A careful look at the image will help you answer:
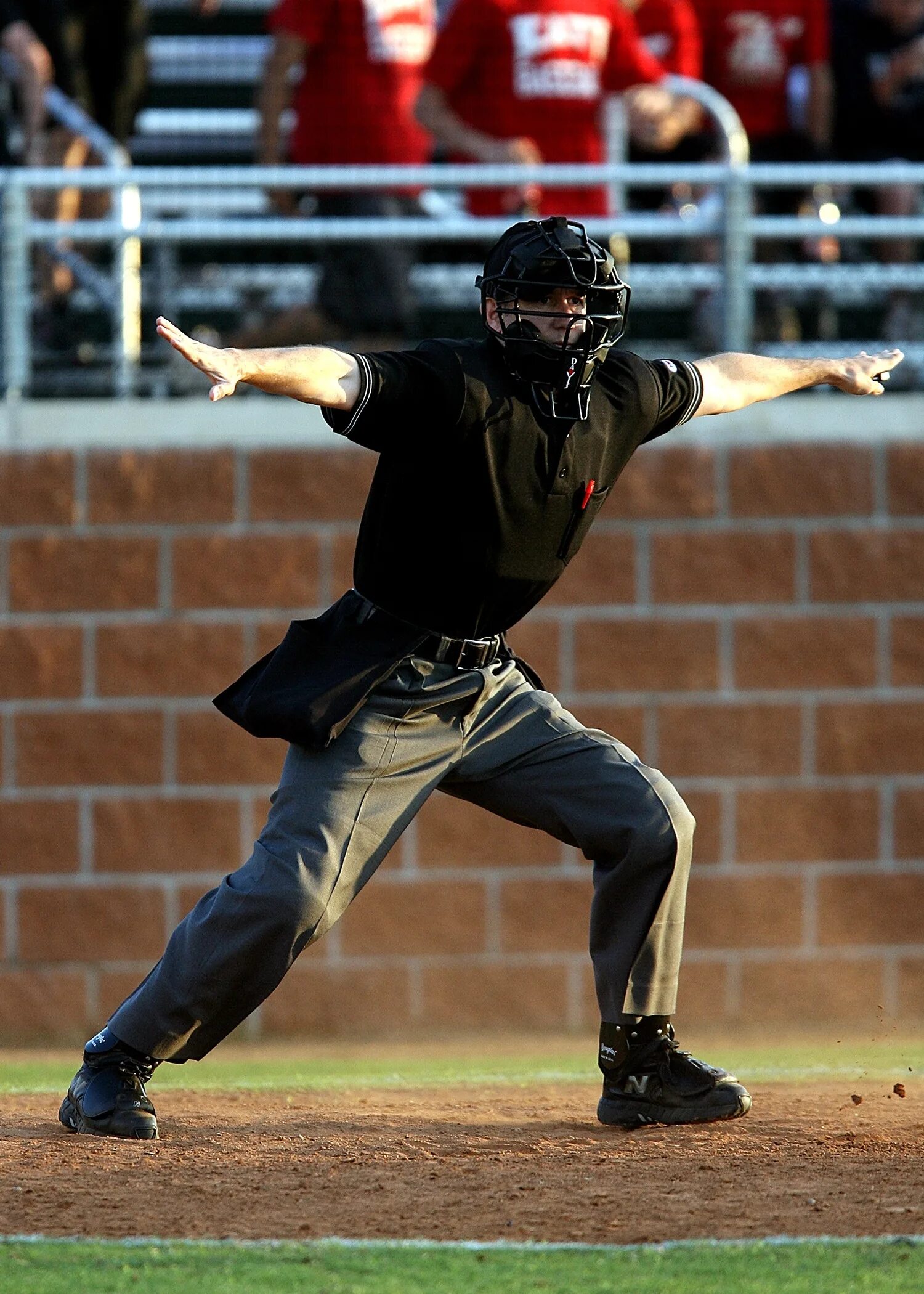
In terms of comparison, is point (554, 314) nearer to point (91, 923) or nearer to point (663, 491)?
point (663, 491)

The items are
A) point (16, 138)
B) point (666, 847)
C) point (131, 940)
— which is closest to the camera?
point (666, 847)

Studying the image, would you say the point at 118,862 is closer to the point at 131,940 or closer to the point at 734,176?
the point at 131,940

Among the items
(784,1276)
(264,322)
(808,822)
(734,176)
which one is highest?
(734,176)

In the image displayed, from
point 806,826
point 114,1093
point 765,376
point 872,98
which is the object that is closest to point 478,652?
point 765,376

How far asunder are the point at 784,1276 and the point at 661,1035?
1112 mm

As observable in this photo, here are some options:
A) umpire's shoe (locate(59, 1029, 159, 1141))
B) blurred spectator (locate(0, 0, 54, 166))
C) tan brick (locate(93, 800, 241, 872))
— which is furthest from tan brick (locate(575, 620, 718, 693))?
blurred spectator (locate(0, 0, 54, 166))

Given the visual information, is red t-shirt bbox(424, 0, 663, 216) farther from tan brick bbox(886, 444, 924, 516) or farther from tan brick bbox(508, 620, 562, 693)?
tan brick bbox(508, 620, 562, 693)

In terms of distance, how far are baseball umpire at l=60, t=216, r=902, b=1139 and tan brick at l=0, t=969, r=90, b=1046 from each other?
224cm

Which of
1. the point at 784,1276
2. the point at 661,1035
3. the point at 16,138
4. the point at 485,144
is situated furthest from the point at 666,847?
the point at 16,138

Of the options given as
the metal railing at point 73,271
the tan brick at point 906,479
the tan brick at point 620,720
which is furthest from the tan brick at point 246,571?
the tan brick at point 906,479

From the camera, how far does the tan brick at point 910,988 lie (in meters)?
6.91

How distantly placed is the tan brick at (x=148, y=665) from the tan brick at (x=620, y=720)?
1.28m

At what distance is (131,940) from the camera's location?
266 inches

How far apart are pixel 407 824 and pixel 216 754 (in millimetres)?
2451
